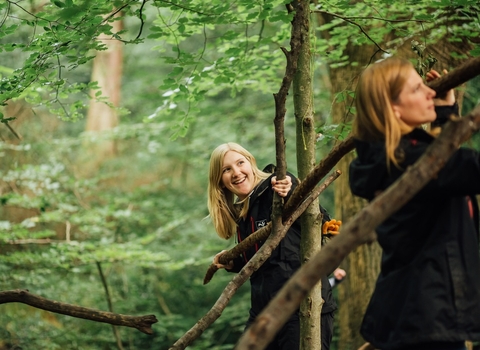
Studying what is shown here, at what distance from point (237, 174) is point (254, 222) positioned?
0.91 feet

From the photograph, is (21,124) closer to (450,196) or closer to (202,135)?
(202,135)

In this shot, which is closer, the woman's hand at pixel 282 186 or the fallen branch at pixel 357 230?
the fallen branch at pixel 357 230

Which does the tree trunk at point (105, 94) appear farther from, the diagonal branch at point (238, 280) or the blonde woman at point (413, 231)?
the blonde woman at point (413, 231)

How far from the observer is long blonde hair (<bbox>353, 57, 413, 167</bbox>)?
1.63m

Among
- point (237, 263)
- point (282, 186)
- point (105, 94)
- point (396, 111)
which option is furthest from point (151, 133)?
point (396, 111)

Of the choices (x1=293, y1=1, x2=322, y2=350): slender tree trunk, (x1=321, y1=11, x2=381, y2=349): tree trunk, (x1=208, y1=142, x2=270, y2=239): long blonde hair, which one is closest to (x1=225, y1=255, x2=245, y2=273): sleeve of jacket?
(x1=208, y1=142, x2=270, y2=239): long blonde hair

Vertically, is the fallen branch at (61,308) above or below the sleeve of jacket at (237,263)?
below

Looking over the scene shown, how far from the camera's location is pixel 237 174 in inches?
118

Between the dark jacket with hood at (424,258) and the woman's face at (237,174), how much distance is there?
1335 mm

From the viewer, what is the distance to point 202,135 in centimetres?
807

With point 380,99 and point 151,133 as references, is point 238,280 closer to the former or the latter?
point 380,99

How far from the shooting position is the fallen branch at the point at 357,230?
4.33 feet

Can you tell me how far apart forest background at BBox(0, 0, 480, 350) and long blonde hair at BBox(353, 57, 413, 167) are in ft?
2.28

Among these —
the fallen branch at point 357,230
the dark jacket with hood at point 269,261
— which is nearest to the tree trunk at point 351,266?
the dark jacket with hood at point 269,261
